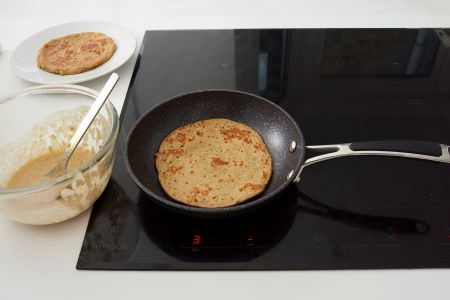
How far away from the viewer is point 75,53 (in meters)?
1.00

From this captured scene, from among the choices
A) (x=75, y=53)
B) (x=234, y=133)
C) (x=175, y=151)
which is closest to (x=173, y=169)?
(x=175, y=151)

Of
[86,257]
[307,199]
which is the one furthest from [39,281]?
[307,199]

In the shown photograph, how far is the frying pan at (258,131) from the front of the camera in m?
0.64

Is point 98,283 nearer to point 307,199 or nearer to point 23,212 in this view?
point 23,212

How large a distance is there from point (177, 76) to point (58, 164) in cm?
43

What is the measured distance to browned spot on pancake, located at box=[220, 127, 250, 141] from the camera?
2.63 feet

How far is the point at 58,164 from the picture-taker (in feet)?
2.21

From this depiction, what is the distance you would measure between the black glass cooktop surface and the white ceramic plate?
64mm

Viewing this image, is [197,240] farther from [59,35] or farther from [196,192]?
[59,35]

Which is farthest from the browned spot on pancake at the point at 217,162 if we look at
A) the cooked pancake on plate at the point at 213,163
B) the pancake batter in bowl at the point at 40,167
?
the pancake batter in bowl at the point at 40,167

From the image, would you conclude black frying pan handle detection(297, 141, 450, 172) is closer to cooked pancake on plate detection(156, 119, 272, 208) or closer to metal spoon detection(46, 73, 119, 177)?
cooked pancake on plate detection(156, 119, 272, 208)
